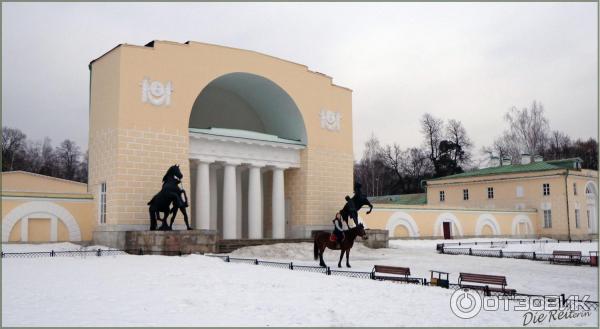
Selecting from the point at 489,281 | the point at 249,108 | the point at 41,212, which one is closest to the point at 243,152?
the point at 249,108

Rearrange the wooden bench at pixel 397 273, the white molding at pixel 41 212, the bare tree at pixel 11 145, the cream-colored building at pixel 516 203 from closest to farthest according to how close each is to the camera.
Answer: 1. the wooden bench at pixel 397 273
2. the white molding at pixel 41 212
3. the cream-colored building at pixel 516 203
4. the bare tree at pixel 11 145

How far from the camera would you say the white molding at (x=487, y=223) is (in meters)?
41.8

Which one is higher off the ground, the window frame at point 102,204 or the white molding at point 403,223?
the window frame at point 102,204

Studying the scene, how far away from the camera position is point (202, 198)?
88.3 ft

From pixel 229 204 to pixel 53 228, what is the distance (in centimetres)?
817

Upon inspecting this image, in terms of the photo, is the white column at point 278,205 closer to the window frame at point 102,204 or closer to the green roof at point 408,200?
the window frame at point 102,204

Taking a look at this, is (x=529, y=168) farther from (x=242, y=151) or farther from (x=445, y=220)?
(x=242, y=151)

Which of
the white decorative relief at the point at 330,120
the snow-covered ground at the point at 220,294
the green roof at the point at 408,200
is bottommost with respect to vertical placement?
the snow-covered ground at the point at 220,294

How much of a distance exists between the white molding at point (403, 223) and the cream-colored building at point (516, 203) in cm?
56

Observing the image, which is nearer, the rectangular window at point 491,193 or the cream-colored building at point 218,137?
the cream-colored building at point 218,137

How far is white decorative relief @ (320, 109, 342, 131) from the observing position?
31.8 meters

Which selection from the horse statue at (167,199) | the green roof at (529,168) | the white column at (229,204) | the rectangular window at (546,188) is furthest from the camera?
the green roof at (529,168)

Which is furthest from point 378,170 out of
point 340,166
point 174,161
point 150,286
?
point 150,286

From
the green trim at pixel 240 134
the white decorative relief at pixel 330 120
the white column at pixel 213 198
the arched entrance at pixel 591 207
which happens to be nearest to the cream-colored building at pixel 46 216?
the green trim at pixel 240 134
